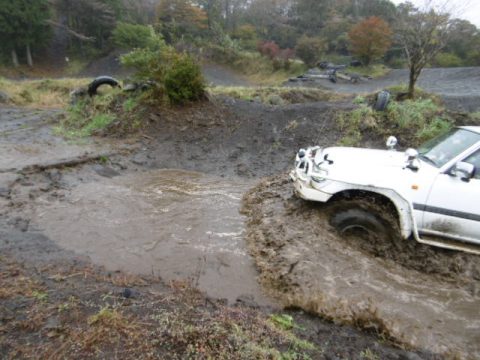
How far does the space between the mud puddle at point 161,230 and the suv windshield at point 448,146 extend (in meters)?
2.75

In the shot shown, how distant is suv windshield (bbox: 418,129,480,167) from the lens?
14.2ft

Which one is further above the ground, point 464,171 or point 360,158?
point 464,171

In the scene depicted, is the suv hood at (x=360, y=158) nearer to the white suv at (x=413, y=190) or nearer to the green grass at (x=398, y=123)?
the white suv at (x=413, y=190)

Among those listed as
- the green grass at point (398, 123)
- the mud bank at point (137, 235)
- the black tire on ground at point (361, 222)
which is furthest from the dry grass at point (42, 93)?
the black tire on ground at point (361, 222)

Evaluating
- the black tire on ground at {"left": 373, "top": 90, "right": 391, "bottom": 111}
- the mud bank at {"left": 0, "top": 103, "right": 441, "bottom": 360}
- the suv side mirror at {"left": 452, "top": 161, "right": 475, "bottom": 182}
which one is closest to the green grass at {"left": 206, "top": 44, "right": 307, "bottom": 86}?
the black tire on ground at {"left": 373, "top": 90, "right": 391, "bottom": 111}

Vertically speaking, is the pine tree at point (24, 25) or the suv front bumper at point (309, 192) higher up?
the pine tree at point (24, 25)

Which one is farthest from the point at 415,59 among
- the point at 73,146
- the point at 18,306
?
the point at 18,306

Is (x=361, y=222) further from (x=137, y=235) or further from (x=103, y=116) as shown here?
(x=103, y=116)

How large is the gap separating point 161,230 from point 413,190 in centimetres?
353

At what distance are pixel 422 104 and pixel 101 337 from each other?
9.40 meters

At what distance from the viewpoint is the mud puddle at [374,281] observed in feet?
11.4

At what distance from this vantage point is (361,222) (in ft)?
14.9

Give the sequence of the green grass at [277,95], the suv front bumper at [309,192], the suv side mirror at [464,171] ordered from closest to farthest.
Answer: the suv side mirror at [464,171] < the suv front bumper at [309,192] < the green grass at [277,95]

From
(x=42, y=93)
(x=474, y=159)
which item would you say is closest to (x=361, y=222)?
(x=474, y=159)
